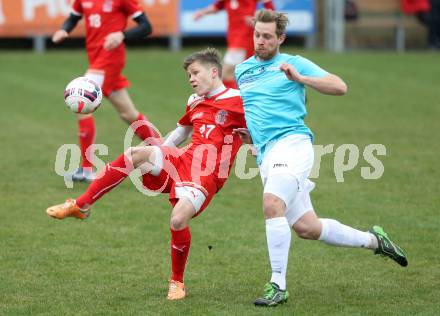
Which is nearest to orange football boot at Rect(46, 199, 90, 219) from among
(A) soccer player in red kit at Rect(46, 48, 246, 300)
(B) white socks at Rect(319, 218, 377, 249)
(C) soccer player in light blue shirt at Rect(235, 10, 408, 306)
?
(A) soccer player in red kit at Rect(46, 48, 246, 300)

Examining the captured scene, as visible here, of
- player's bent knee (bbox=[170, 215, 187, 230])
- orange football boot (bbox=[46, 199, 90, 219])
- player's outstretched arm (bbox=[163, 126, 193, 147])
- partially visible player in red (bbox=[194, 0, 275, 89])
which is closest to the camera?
player's bent knee (bbox=[170, 215, 187, 230])

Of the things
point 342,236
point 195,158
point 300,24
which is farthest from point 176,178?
point 300,24

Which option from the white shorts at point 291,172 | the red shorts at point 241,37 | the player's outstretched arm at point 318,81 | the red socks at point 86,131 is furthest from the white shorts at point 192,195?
the red shorts at point 241,37

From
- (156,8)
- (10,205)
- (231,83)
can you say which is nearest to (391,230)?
(10,205)

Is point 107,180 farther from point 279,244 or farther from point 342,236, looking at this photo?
point 342,236

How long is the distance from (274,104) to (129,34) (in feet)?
14.3

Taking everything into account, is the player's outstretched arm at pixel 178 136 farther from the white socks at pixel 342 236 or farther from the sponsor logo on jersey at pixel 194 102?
the white socks at pixel 342 236

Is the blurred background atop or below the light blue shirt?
below

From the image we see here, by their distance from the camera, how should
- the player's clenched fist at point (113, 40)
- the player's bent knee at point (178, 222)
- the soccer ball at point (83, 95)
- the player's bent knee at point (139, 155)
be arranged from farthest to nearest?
the player's clenched fist at point (113, 40)
the soccer ball at point (83, 95)
the player's bent knee at point (139, 155)
the player's bent knee at point (178, 222)

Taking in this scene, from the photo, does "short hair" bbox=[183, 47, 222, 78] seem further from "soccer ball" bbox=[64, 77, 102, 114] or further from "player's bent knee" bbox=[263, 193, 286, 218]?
"soccer ball" bbox=[64, 77, 102, 114]

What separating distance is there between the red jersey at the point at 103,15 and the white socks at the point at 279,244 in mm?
5022

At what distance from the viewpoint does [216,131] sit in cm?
649

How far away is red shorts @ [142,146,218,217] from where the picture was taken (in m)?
6.34

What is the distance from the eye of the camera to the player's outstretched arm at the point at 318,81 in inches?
236
